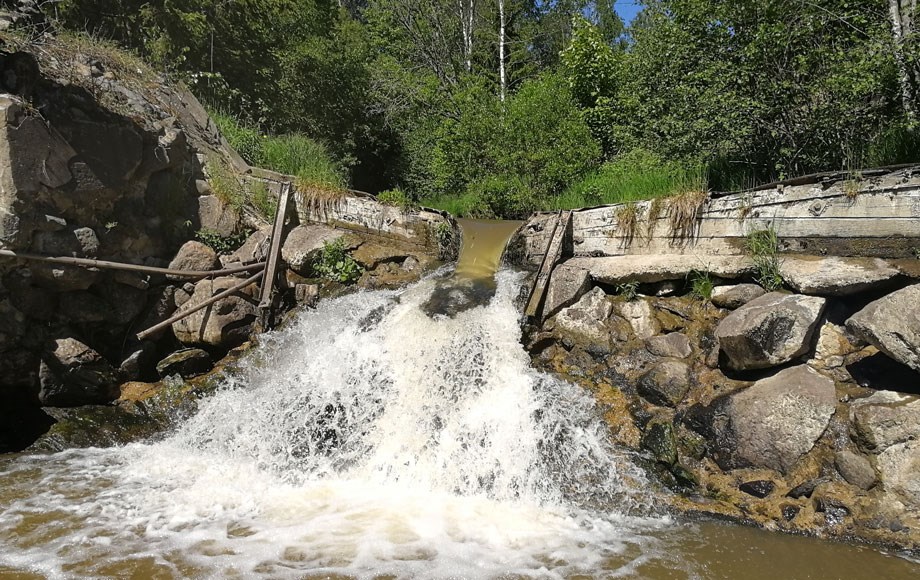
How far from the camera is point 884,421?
13.3 ft

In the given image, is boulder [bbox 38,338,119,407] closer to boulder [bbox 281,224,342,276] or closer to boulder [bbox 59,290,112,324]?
boulder [bbox 59,290,112,324]

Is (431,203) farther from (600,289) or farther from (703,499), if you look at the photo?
(703,499)

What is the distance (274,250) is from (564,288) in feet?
13.1

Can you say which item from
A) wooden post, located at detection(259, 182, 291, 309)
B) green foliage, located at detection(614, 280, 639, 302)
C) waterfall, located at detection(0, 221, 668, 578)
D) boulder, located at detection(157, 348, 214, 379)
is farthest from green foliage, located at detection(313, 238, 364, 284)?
green foliage, located at detection(614, 280, 639, 302)

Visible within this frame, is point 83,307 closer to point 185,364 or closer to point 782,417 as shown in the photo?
point 185,364

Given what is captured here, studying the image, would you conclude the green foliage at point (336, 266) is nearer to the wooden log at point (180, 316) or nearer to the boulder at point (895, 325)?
the wooden log at point (180, 316)

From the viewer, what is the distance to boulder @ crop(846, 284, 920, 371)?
160 inches

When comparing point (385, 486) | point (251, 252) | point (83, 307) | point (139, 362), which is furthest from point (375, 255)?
point (385, 486)

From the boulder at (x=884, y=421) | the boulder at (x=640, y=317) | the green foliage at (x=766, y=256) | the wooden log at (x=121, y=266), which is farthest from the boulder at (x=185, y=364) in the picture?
the boulder at (x=884, y=421)

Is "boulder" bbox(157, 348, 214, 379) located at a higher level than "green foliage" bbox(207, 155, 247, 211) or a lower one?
lower

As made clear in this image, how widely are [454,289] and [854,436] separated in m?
4.48

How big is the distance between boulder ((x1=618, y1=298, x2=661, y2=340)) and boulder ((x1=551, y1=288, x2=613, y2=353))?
181 millimetres

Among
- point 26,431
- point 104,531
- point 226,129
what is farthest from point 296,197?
point 104,531

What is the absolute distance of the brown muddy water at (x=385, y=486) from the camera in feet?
11.6
